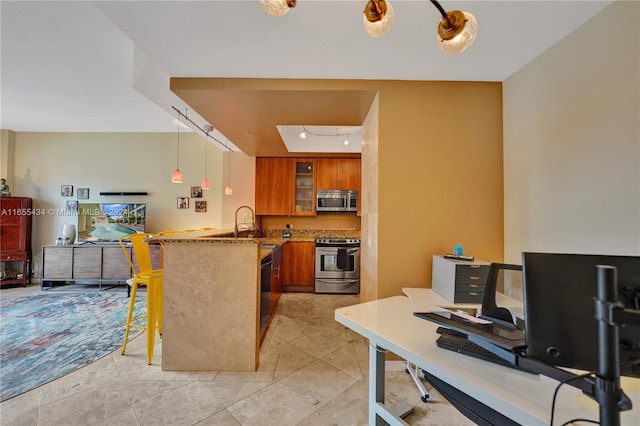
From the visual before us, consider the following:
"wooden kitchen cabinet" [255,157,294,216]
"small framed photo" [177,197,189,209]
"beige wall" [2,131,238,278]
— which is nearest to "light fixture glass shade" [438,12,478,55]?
"wooden kitchen cabinet" [255,157,294,216]

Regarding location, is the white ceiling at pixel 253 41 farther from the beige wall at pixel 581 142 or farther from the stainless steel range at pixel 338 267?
the stainless steel range at pixel 338 267

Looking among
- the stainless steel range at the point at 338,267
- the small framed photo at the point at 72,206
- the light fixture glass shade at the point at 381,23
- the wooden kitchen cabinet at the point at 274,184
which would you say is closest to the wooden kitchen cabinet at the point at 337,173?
the wooden kitchen cabinet at the point at 274,184

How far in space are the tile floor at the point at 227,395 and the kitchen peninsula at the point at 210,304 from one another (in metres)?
0.13

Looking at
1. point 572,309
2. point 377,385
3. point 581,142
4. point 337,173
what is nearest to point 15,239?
point 337,173

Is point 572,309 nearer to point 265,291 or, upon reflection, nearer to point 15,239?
point 265,291

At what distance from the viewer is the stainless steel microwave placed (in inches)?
177

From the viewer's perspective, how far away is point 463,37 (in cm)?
104

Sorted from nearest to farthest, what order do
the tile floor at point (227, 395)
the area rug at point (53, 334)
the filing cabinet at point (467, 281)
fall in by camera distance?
the tile floor at point (227, 395)
the filing cabinet at point (467, 281)
the area rug at point (53, 334)

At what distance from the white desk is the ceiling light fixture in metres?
1.31

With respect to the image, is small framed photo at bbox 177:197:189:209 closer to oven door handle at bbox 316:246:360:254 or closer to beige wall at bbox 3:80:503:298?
oven door handle at bbox 316:246:360:254

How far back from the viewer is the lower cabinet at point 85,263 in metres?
4.16

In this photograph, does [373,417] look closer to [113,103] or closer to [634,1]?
[634,1]

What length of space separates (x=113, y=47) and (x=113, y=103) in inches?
63.9

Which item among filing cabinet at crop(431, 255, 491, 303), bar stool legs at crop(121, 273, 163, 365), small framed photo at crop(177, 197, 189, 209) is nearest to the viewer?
filing cabinet at crop(431, 255, 491, 303)
